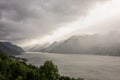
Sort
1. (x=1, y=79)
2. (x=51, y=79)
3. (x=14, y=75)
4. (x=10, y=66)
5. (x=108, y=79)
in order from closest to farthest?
(x=1, y=79)
(x=51, y=79)
(x=14, y=75)
(x=10, y=66)
(x=108, y=79)

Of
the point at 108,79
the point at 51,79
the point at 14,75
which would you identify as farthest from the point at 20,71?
the point at 108,79

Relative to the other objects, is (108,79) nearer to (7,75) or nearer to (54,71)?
(54,71)

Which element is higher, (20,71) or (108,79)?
(20,71)

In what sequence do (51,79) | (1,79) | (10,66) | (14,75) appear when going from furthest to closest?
(10,66) → (14,75) → (51,79) → (1,79)

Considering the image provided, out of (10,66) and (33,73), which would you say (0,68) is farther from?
(33,73)

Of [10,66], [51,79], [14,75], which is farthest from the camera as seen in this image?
[10,66]

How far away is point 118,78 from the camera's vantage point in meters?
182

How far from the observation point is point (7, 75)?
108188 mm

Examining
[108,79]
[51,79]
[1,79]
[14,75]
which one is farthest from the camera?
[108,79]

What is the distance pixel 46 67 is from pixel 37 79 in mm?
8357

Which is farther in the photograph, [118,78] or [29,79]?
[118,78]

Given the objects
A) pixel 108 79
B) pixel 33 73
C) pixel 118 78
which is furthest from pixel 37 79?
pixel 118 78

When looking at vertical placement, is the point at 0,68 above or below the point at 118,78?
above

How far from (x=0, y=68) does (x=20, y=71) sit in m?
13.9
